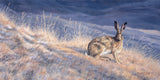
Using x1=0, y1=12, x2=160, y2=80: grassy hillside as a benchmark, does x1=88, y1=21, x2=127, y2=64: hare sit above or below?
above

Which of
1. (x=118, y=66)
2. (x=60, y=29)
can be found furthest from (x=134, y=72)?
(x=60, y=29)

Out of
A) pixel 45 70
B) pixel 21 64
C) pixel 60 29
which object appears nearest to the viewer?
pixel 45 70

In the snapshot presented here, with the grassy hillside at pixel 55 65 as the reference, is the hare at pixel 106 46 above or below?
above

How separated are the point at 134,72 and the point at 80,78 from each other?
1094 millimetres

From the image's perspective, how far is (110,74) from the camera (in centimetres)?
318

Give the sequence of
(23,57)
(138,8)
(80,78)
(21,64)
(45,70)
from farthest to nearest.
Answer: (138,8), (23,57), (21,64), (45,70), (80,78)

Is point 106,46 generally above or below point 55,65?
above

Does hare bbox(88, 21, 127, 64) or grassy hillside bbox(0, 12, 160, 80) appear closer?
grassy hillside bbox(0, 12, 160, 80)

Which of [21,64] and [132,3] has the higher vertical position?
[132,3]

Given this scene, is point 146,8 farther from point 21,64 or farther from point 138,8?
point 21,64

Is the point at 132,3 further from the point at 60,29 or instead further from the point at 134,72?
the point at 134,72

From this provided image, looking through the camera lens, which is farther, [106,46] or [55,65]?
[106,46]

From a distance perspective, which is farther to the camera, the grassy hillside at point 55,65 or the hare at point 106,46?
the hare at point 106,46

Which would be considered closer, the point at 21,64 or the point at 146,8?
the point at 21,64
